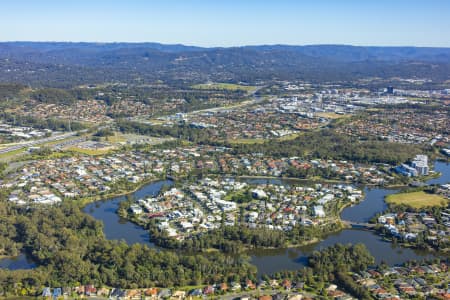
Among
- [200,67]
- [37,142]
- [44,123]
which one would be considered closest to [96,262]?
[37,142]

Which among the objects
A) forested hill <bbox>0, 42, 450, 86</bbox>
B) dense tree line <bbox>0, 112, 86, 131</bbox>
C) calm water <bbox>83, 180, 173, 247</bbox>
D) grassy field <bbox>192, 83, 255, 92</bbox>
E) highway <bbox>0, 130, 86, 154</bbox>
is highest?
forested hill <bbox>0, 42, 450, 86</bbox>

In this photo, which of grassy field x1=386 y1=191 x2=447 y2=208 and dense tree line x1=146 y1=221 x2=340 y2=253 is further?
grassy field x1=386 y1=191 x2=447 y2=208

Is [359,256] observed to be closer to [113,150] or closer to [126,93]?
[113,150]

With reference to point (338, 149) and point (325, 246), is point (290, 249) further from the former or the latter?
point (338, 149)

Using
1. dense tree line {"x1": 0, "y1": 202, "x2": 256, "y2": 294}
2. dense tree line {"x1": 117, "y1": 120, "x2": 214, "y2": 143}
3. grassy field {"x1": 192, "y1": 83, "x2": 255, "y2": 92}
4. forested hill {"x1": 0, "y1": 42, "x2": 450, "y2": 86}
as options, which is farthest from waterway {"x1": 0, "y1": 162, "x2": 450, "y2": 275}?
forested hill {"x1": 0, "y1": 42, "x2": 450, "y2": 86}

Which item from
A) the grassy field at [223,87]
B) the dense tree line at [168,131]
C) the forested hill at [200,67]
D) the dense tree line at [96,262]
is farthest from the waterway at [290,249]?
the forested hill at [200,67]

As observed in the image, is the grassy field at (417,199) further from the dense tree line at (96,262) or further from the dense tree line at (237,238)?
the dense tree line at (96,262)

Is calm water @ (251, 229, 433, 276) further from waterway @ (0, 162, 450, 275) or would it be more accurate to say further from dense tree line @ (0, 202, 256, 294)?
dense tree line @ (0, 202, 256, 294)
